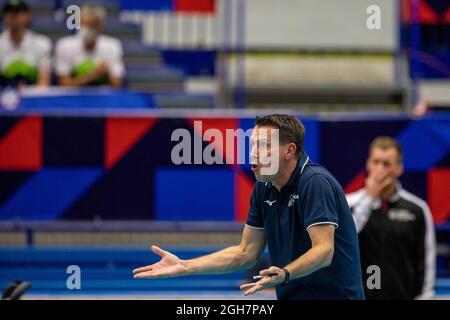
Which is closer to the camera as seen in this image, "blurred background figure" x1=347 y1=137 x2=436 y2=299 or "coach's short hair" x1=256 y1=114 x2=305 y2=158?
"coach's short hair" x1=256 y1=114 x2=305 y2=158

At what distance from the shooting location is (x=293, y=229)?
4496 mm

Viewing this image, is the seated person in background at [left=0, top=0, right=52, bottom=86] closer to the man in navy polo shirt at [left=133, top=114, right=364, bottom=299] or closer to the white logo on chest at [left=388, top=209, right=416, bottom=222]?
the white logo on chest at [left=388, top=209, right=416, bottom=222]

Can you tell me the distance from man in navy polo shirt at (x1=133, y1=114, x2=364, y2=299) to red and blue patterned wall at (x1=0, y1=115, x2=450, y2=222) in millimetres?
2544

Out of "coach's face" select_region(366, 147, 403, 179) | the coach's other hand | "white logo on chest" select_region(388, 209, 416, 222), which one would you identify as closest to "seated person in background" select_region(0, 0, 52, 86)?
"coach's face" select_region(366, 147, 403, 179)

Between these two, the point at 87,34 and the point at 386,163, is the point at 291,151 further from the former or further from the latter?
the point at 87,34

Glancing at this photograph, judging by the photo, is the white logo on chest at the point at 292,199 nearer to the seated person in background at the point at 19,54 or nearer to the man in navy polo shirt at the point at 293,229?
the man in navy polo shirt at the point at 293,229

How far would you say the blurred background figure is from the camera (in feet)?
19.5

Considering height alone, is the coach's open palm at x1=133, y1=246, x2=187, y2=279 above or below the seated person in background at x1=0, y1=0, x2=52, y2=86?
below

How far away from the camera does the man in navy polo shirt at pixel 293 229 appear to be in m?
4.37

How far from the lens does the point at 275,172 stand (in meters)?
4.46

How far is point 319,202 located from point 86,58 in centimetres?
431

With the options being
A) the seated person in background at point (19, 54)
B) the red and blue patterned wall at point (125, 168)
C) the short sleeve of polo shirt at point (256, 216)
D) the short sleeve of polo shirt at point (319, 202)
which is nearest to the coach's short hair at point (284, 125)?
the short sleeve of polo shirt at point (319, 202)

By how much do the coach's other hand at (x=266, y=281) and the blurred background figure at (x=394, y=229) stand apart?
1.70 meters

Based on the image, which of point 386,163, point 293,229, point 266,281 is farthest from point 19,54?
point 266,281
